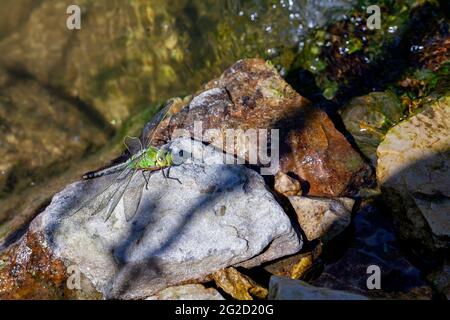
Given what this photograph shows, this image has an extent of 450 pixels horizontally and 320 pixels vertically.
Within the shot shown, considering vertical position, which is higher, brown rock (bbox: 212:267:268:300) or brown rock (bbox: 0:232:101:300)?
brown rock (bbox: 0:232:101:300)

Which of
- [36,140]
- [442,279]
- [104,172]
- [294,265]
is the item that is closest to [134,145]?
[104,172]

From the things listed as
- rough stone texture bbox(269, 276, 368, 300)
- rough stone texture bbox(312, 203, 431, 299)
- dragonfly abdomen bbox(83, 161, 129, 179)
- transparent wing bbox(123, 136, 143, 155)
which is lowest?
rough stone texture bbox(312, 203, 431, 299)

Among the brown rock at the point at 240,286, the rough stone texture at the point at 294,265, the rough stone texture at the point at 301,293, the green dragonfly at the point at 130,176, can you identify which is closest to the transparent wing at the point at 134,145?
the green dragonfly at the point at 130,176

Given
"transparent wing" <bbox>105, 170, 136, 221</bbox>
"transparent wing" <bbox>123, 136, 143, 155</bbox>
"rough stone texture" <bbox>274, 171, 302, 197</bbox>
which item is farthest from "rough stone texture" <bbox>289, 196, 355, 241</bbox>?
"transparent wing" <bbox>123, 136, 143, 155</bbox>

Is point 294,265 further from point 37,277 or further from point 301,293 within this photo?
point 37,277

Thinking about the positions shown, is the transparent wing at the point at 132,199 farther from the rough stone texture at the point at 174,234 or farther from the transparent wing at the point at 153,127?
the transparent wing at the point at 153,127

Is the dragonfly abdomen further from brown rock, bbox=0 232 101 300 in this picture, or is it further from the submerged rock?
the submerged rock

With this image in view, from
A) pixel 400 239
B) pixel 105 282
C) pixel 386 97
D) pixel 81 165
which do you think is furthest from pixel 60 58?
pixel 400 239
